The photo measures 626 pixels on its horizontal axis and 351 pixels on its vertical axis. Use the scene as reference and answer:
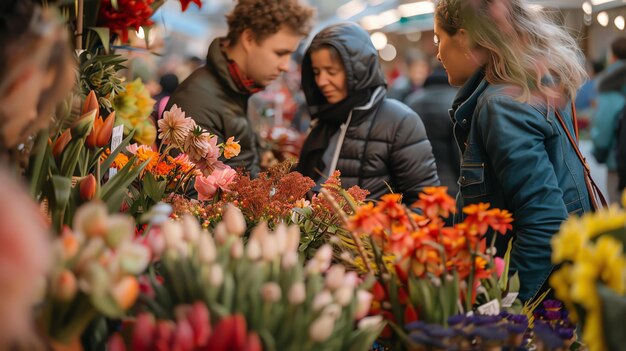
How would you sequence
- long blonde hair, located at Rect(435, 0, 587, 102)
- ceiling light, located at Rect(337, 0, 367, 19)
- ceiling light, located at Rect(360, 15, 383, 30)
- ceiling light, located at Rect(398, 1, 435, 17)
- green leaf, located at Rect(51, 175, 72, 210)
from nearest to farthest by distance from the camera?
green leaf, located at Rect(51, 175, 72, 210), long blonde hair, located at Rect(435, 0, 587, 102), ceiling light, located at Rect(398, 1, 435, 17), ceiling light, located at Rect(360, 15, 383, 30), ceiling light, located at Rect(337, 0, 367, 19)

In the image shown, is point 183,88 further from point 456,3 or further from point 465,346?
point 465,346

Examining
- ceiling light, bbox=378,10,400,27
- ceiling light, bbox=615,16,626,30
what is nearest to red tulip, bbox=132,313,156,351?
ceiling light, bbox=615,16,626,30

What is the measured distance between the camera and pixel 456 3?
242cm

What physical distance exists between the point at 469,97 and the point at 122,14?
3.74 feet

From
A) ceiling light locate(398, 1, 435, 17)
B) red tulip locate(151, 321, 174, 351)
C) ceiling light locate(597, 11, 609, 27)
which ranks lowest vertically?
ceiling light locate(398, 1, 435, 17)

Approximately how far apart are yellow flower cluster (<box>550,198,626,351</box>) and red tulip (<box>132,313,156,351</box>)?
26.5 inches

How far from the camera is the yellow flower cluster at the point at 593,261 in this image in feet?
4.42

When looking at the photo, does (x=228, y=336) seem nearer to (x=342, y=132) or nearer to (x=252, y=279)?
(x=252, y=279)

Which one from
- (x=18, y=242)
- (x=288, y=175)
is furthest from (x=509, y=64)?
(x=18, y=242)

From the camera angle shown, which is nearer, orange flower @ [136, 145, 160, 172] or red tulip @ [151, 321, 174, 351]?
red tulip @ [151, 321, 174, 351]

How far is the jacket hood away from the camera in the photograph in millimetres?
3508

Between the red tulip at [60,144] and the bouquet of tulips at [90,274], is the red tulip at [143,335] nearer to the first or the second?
the bouquet of tulips at [90,274]

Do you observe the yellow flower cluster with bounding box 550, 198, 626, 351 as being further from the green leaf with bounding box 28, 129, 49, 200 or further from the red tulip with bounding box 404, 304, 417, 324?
the green leaf with bounding box 28, 129, 49, 200

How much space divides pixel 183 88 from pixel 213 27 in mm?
28740
